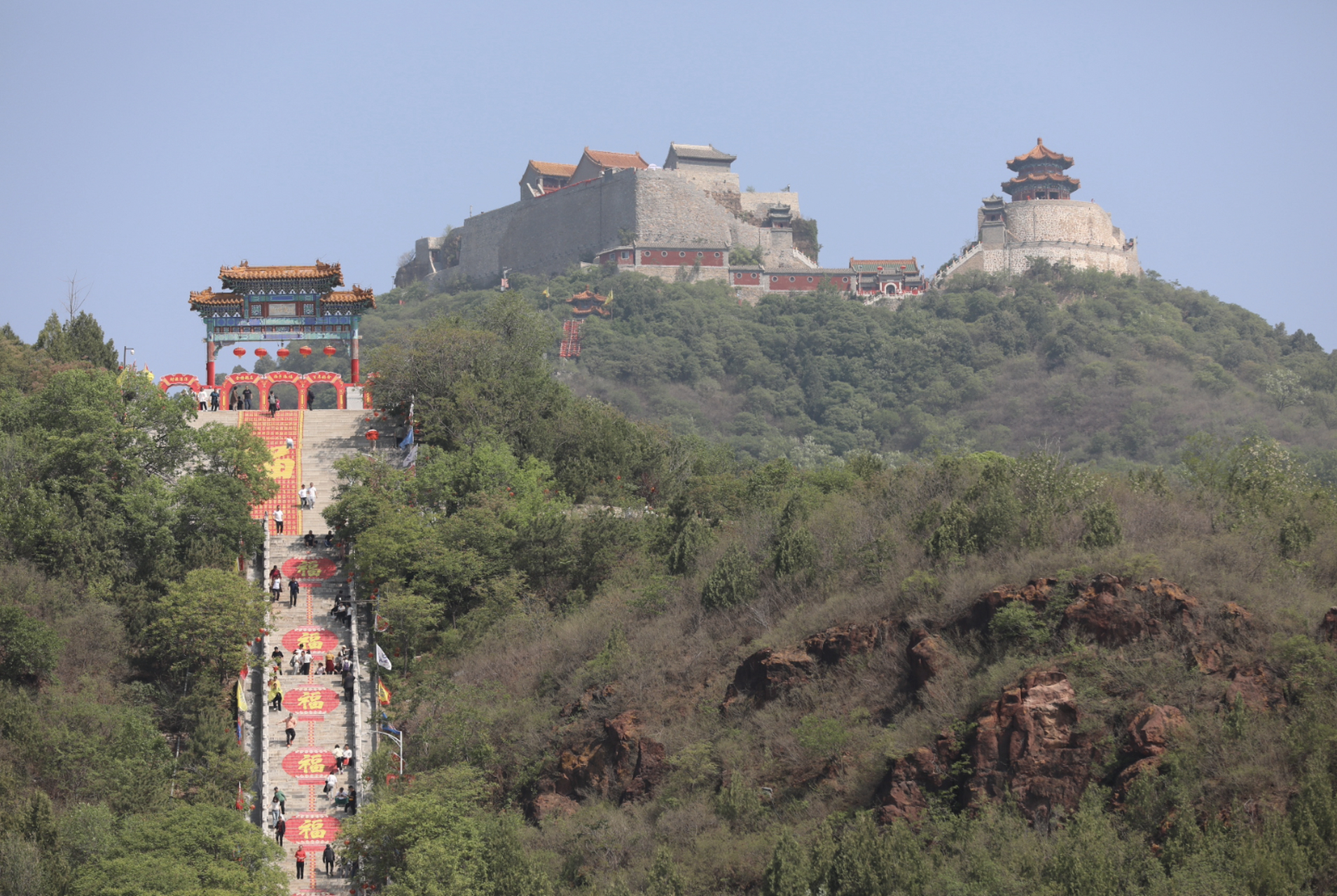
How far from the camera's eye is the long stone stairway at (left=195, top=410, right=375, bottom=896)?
27594 millimetres

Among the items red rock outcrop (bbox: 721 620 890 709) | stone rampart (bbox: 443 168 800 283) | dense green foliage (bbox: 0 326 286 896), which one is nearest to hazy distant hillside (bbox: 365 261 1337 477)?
stone rampart (bbox: 443 168 800 283)

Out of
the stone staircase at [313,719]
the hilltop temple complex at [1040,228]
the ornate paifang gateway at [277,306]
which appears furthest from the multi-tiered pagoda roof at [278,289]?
the hilltop temple complex at [1040,228]

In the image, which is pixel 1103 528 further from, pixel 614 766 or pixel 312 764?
pixel 312 764

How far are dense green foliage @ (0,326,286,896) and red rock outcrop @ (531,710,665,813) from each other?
15.0ft

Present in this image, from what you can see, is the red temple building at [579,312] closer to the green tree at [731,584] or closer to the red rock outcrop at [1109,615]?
the green tree at [731,584]

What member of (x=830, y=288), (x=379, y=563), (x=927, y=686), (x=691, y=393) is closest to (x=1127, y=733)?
(x=927, y=686)

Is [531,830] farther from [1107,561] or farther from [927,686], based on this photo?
[1107,561]

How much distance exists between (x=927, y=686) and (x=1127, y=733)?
3080 millimetres

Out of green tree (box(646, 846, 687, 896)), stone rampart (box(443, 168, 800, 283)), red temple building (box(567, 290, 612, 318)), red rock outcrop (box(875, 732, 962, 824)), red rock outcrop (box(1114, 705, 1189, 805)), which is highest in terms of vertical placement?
stone rampart (box(443, 168, 800, 283))

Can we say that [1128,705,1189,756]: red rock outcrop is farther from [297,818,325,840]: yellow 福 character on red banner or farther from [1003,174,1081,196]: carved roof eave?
[1003,174,1081,196]: carved roof eave

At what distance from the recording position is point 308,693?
30453 millimetres

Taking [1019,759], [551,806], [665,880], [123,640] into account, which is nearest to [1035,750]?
[1019,759]

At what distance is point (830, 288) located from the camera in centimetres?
10075

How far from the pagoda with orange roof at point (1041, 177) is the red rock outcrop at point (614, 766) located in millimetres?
81719
